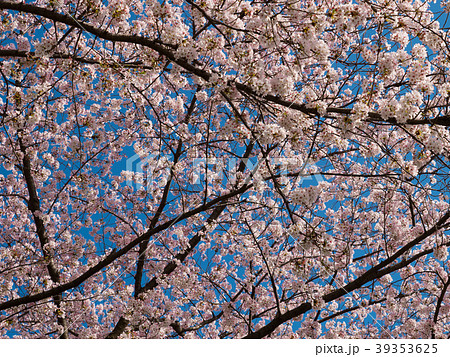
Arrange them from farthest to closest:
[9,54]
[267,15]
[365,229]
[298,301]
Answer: [298,301]
[365,229]
[9,54]
[267,15]

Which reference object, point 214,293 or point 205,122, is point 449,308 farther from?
point 205,122

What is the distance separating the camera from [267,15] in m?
3.81

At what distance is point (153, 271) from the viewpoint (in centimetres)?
873

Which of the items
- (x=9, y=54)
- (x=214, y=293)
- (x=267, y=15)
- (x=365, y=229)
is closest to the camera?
(x=267, y=15)

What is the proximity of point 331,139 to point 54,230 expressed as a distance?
641 centimetres

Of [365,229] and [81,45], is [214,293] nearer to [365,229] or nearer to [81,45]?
[365,229]

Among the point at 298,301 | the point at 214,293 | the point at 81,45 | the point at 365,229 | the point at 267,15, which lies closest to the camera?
the point at 267,15

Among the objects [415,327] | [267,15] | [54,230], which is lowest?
[415,327]

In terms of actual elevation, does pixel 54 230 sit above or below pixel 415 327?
above

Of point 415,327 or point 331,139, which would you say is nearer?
point 331,139

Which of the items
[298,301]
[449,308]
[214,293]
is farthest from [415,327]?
[214,293]

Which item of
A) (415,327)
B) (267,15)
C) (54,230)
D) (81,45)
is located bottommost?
(415,327)

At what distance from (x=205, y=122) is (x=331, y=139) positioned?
375cm

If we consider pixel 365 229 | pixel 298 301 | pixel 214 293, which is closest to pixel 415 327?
pixel 365 229
